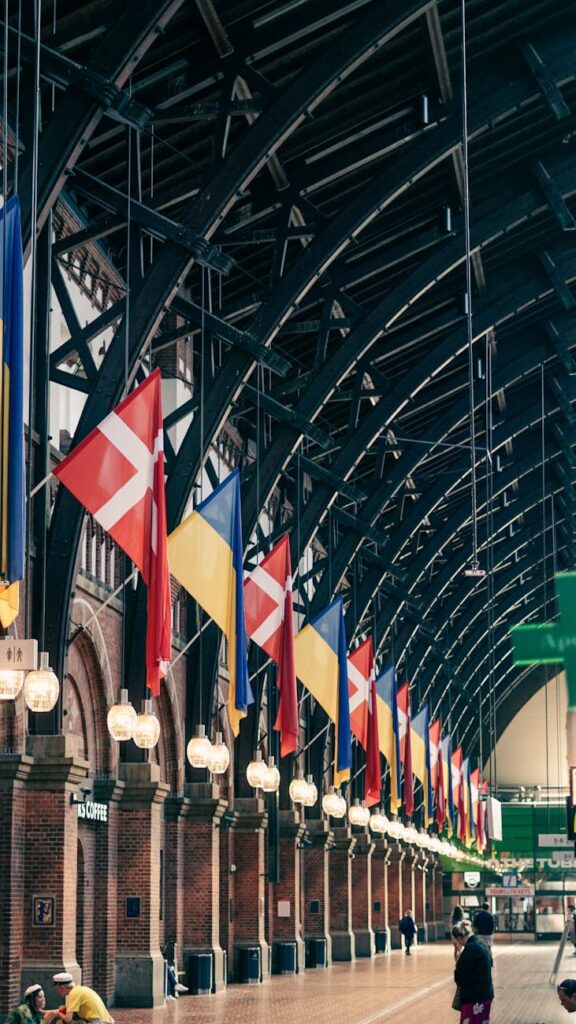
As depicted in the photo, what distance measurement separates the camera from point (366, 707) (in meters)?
33.1

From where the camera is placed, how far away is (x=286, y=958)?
3972cm

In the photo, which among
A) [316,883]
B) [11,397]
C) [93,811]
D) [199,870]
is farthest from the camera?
[316,883]

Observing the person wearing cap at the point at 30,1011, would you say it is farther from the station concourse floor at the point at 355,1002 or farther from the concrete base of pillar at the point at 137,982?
the concrete base of pillar at the point at 137,982

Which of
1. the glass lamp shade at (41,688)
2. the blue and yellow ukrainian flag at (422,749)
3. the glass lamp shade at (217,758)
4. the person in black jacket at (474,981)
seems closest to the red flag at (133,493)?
the glass lamp shade at (41,688)

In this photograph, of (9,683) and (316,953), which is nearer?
(9,683)

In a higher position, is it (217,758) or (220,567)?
(220,567)

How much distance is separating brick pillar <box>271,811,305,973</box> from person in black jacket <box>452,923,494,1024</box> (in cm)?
2413

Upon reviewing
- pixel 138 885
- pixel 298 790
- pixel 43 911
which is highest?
pixel 298 790

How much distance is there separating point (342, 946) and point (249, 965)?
522 inches

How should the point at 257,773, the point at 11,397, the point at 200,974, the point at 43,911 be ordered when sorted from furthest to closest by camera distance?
the point at 200,974
the point at 257,773
the point at 43,911
the point at 11,397

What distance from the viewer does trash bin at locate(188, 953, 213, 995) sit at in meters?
31.2

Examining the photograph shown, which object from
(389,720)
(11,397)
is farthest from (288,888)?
(11,397)

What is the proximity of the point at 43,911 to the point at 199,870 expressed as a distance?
967 cm

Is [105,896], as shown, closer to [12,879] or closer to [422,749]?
[12,879]
